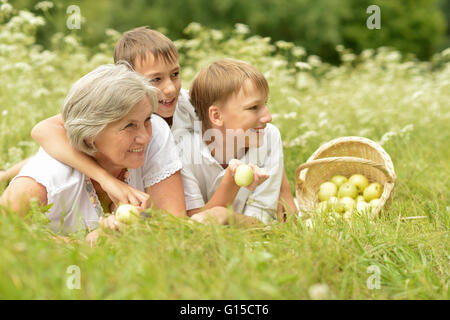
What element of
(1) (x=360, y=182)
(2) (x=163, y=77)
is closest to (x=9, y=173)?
(2) (x=163, y=77)

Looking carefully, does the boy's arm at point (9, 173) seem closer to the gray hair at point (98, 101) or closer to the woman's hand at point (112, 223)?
the gray hair at point (98, 101)

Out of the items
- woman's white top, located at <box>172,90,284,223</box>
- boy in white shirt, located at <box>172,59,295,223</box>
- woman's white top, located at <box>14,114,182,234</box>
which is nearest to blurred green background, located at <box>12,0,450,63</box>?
woman's white top, located at <box>172,90,284,223</box>

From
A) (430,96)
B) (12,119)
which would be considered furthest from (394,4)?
(12,119)

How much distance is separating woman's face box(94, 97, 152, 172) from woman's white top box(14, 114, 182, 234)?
20 cm

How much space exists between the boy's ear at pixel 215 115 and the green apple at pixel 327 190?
3.19ft

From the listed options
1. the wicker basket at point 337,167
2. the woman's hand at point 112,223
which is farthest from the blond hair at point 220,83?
the woman's hand at point 112,223

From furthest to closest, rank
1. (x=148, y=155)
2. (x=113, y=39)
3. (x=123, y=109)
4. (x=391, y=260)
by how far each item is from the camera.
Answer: (x=113, y=39), (x=148, y=155), (x=123, y=109), (x=391, y=260)

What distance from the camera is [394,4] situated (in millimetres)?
15852

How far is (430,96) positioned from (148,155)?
4.30 metres

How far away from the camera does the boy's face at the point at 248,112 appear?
292cm

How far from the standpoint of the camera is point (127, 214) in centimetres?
221

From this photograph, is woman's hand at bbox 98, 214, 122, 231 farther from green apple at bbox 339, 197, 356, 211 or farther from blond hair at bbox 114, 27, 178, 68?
green apple at bbox 339, 197, 356, 211

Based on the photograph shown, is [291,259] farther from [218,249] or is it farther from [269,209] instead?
[269,209]

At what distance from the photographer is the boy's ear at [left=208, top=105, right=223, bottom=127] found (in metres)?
3.02
